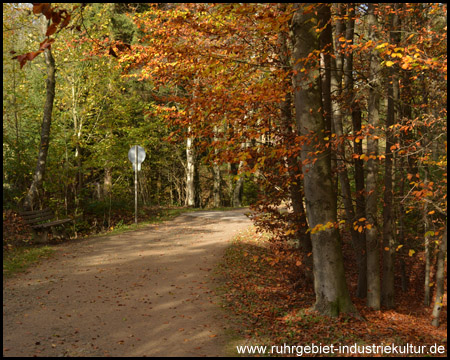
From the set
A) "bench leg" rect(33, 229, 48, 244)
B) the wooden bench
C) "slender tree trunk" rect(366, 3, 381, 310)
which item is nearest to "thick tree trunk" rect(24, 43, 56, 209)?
the wooden bench

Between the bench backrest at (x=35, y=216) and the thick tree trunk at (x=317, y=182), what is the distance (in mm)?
8859

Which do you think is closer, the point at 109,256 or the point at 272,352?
the point at 272,352

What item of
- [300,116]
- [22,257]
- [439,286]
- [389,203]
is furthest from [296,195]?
[22,257]

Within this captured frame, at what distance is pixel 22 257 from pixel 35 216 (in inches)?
99.5

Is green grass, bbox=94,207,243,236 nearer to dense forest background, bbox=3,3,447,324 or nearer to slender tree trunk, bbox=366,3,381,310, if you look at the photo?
dense forest background, bbox=3,3,447,324

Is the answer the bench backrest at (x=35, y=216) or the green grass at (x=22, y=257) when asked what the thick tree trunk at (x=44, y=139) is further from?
the green grass at (x=22, y=257)

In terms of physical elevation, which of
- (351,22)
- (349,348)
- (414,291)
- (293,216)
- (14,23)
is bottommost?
(414,291)

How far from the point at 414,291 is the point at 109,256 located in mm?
7972

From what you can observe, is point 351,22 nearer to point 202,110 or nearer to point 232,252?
point 202,110

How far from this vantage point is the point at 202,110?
834cm

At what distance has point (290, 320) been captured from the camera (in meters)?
6.64

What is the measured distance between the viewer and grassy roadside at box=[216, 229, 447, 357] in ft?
19.1

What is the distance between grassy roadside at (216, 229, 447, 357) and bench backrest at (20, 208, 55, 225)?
603 centimetres

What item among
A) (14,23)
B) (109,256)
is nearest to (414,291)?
(109,256)
